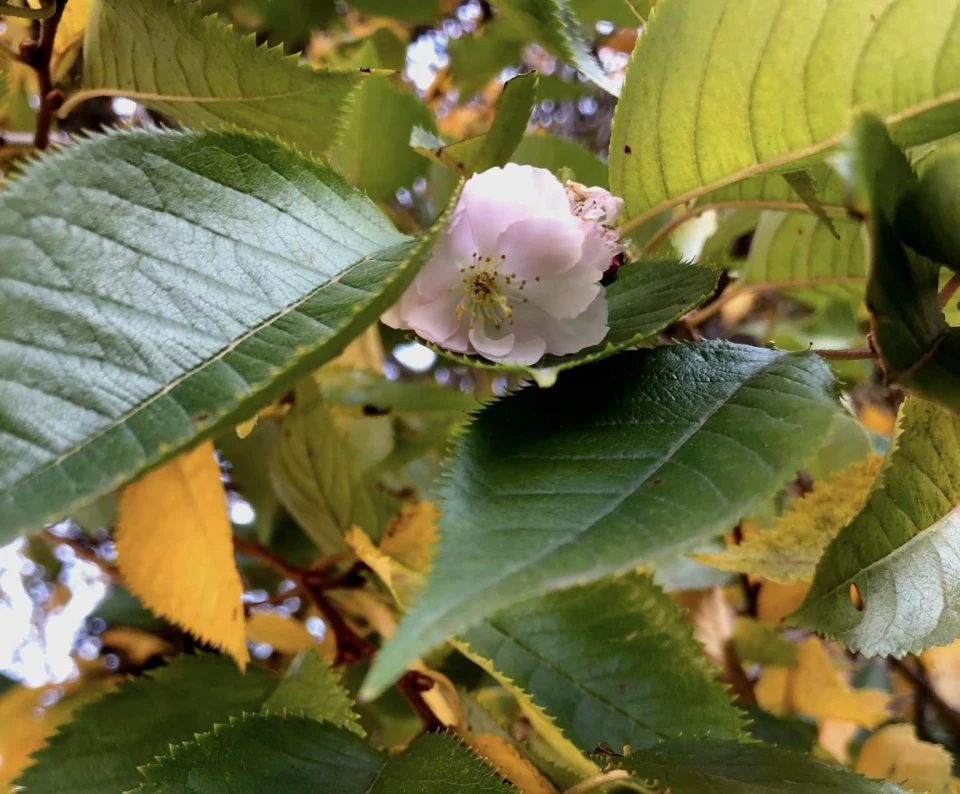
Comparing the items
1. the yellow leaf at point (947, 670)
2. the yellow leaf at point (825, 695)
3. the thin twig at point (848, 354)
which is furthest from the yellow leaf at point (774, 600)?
the thin twig at point (848, 354)

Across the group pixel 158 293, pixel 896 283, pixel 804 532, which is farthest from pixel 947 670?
pixel 158 293

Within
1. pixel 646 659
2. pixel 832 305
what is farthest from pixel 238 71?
pixel 832 305

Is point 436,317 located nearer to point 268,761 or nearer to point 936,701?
point 268,761

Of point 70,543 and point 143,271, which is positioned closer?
point 143,271

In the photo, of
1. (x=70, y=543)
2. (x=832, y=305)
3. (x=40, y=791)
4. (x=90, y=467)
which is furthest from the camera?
(x=832, y=305)

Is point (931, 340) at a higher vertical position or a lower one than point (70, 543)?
higher

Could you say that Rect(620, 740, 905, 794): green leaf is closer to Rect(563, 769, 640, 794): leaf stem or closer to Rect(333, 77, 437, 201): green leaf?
Rect(563, 769, 640, 794): leaf stem

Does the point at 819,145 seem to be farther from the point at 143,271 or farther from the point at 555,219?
the point at 143,271
